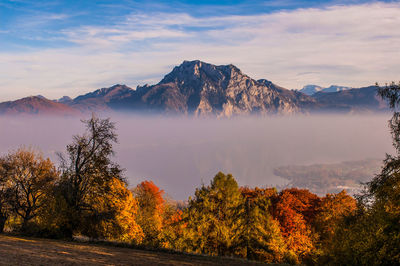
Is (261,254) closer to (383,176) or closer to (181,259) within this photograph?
(181,259)

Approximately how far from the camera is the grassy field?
53.0ft

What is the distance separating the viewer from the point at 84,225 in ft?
89.1

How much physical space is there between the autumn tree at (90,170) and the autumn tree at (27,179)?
260cm

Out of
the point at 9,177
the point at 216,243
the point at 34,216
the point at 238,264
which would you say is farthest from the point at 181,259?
the point at 9,177

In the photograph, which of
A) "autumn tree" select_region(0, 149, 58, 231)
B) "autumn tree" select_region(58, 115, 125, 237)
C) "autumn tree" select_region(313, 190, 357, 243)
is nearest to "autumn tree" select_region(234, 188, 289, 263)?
"autumn tree" select_region(313, 190, 357, 243)

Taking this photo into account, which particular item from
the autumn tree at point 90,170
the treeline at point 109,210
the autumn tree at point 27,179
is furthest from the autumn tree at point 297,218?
the autumn tree at point 27,179

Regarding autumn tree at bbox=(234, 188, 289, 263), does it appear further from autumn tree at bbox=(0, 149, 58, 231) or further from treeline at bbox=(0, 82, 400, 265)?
autumn tree at bbox=(0, 149, 58, 231)

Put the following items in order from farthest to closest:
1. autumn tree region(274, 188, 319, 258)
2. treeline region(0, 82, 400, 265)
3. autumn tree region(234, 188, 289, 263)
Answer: autumn tree region(274, 188, 319, 258), autumn tree region(234, 188, 289, 263), treeline region(0, 82, 400, 265)

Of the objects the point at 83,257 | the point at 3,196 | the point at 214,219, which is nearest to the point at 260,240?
the point at 214,219

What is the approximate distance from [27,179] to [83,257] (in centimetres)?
1685

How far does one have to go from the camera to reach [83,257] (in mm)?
18078

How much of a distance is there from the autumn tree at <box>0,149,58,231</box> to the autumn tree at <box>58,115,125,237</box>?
102 inches

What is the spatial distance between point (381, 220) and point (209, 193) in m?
18.1

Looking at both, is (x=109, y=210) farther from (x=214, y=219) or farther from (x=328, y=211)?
(x=328, y=211)
